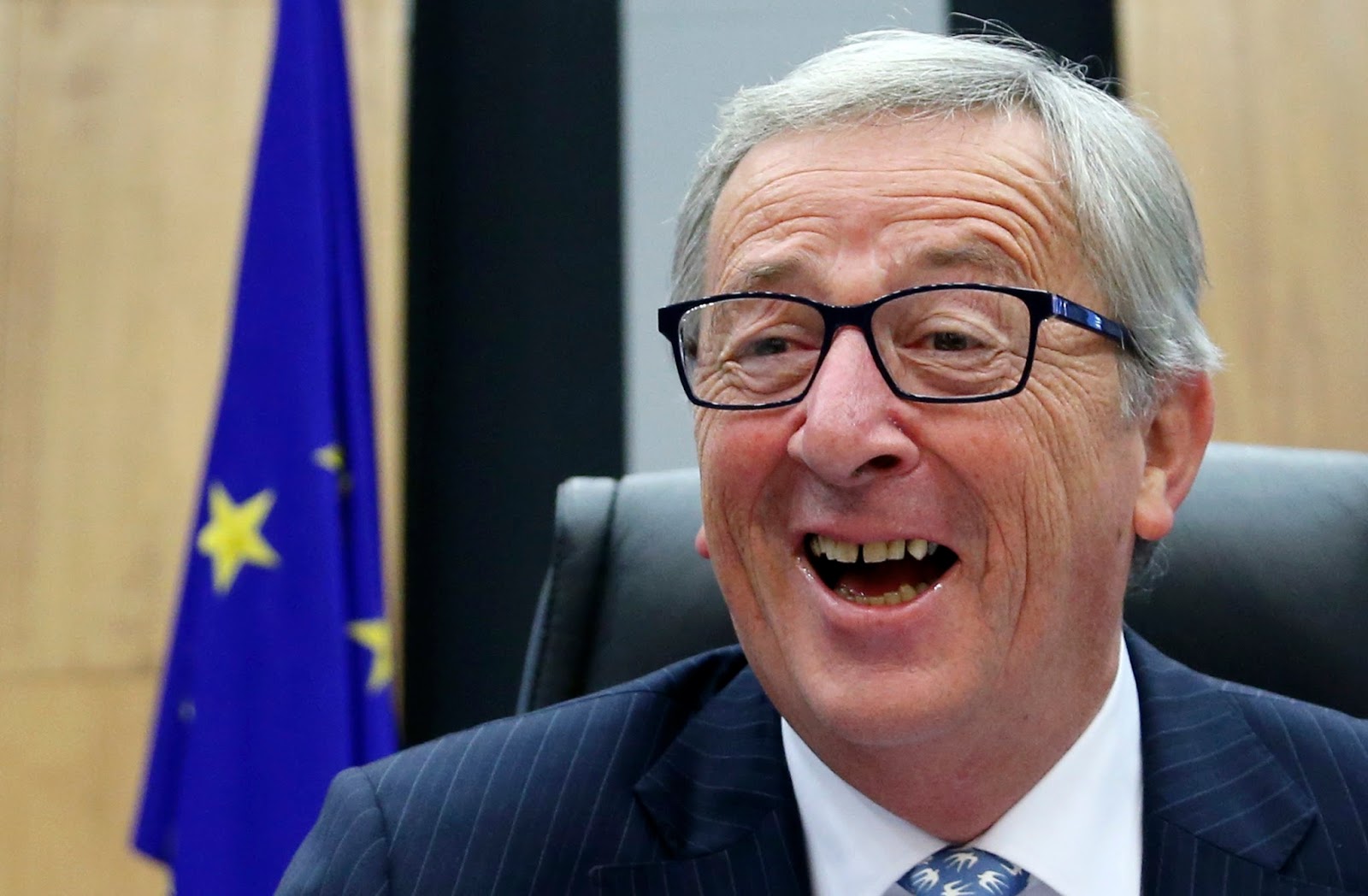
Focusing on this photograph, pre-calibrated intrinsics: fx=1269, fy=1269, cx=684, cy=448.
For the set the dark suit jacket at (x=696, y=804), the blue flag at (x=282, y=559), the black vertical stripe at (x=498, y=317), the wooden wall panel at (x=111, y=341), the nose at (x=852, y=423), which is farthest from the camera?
the black vertical stripe at (x=498, y=317)

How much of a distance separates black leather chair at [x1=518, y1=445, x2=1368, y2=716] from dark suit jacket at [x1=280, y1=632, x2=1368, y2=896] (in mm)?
72

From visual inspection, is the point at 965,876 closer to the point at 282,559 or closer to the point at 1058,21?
the point at 282,559

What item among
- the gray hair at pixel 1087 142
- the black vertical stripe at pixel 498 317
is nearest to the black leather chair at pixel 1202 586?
the gray hair at pixel 1087 142

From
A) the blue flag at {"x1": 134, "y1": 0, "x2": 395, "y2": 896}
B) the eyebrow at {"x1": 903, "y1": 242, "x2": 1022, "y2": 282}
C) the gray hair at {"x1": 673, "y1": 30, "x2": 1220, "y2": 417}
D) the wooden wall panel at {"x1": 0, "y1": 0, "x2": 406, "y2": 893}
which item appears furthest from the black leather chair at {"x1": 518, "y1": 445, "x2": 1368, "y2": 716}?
the wooden wall panel at {"x1": 0, "y1": 0, "x2": 406, "y2": 893}

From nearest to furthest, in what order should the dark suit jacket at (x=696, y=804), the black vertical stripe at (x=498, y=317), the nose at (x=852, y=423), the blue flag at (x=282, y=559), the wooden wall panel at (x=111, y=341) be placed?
the nose at (x=852, y=423)
the dark suit jacket at (x=696, y=804)
the blue flag at (x=282, y=559)
the wooden wall panel at (x=111, y=341)
the black vertical stripe at (x=498, y=317)

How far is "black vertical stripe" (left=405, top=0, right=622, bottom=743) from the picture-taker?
103 inches

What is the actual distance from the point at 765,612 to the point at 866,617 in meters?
0.11

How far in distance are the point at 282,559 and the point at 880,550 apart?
1443 mm

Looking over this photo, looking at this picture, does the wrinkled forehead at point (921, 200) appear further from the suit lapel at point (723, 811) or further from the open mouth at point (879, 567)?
the suit lapel at point (723, 811)

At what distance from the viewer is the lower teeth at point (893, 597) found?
3.21 feet

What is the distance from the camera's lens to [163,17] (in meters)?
2.52

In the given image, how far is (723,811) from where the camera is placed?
1099 millimetres

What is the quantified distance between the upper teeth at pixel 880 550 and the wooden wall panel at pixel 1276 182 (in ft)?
5.44

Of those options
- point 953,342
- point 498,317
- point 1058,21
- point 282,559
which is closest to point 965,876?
point 953,342
